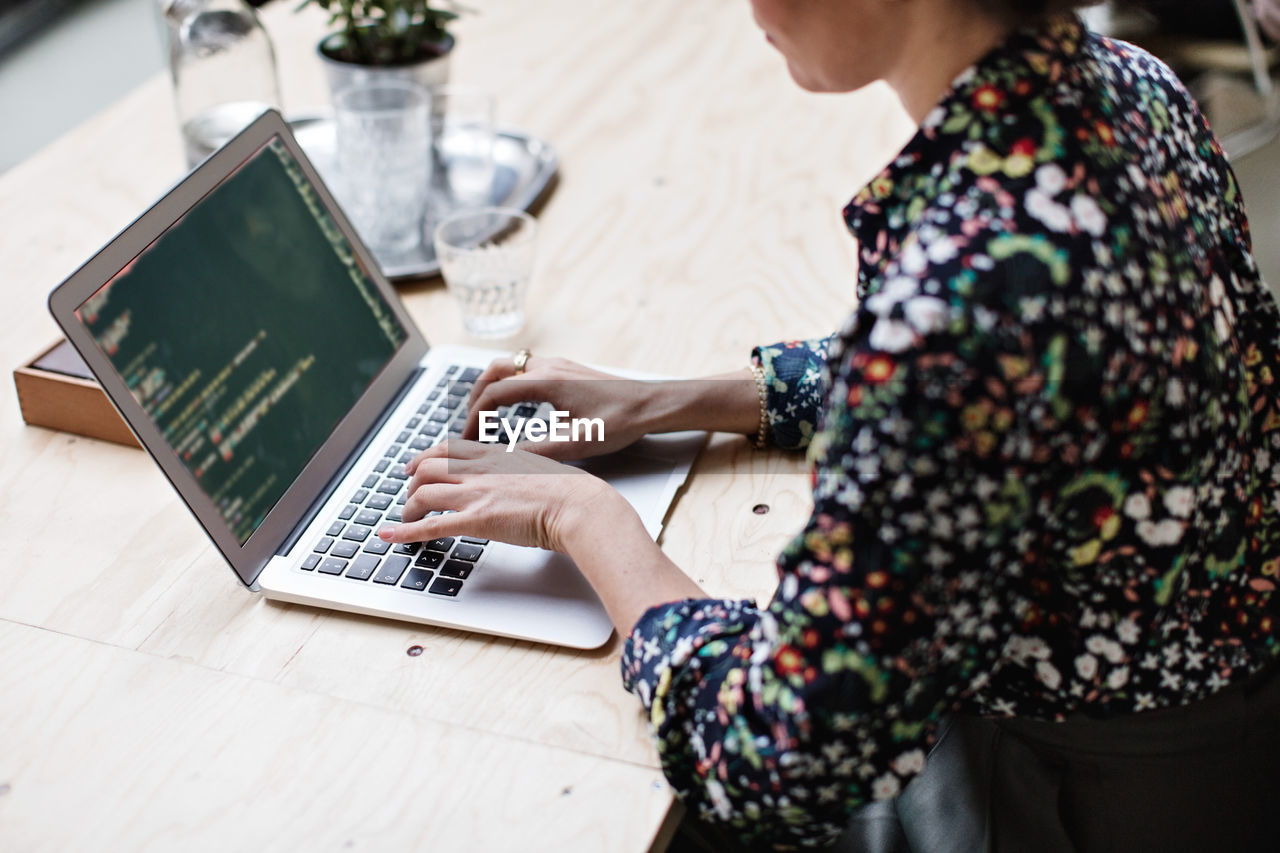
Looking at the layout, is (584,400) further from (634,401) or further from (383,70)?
(383,70)

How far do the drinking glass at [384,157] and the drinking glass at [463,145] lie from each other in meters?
0.06

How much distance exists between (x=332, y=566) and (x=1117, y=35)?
88.3 inches

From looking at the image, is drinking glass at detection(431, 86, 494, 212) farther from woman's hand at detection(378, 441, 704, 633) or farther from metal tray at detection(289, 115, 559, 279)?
woman's hand at detection(378, 441, 704, 633)

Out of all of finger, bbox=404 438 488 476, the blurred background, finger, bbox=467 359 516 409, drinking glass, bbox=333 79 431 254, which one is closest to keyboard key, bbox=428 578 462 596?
finger, bbox=404 438 488 476

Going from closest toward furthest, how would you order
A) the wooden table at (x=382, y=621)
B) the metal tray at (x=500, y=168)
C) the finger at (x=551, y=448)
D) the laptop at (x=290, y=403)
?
the wooden table at (x=382, y=621) < the laptop at (x=290, y=403) < the finger at (x=551, y=448) < the metal tray at (x=500, y=168)

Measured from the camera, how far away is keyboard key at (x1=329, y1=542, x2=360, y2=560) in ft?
2.95

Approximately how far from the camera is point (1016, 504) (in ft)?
2.08

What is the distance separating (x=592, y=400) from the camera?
3.36ft

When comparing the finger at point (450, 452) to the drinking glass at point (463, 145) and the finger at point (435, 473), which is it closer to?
the finger at point (435, 473)

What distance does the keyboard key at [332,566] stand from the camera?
88cm

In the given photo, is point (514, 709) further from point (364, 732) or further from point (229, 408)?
point (229, 408)

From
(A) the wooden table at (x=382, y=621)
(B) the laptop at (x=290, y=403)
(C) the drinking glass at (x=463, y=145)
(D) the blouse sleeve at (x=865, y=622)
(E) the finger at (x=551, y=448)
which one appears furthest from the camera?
(C) the drinking glass at (x=463, y=145)

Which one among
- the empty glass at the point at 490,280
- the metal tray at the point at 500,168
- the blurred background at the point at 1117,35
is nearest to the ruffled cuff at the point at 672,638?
the empty glass at the point at 490,280

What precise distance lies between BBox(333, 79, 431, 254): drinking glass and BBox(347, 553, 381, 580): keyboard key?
21.1 inches
